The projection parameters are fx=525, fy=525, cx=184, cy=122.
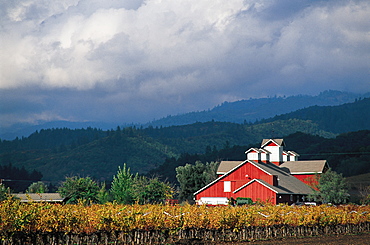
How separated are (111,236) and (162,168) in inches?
6663

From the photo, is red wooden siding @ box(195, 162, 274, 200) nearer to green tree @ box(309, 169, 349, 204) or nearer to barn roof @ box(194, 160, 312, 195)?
barn roof @ box(194, 160, 312, 195)

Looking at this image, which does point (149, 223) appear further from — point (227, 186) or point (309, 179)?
point (309, 179)

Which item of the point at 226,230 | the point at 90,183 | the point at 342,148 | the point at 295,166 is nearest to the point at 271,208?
the point at 226,230

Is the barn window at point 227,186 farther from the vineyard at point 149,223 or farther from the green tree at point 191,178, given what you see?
the vineyard at point 149,223

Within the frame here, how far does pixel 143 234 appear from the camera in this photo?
30.2m

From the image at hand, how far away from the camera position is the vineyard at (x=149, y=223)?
25391mm

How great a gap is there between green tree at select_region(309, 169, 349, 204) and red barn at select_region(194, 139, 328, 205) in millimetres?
1800

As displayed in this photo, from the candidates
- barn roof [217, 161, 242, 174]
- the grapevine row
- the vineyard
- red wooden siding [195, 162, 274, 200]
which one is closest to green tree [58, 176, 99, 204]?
red wooden siding [195, 162, 274, 200]

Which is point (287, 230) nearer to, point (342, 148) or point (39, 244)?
point (39, 244)

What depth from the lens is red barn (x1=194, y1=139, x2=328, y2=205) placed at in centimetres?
6812

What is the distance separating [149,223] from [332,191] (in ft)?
164

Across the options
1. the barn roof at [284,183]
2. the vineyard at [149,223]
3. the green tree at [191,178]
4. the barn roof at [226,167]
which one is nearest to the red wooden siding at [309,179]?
the barn roof at [284,183]

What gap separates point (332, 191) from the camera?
74.2 metres

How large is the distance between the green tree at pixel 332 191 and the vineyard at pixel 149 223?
107ft
